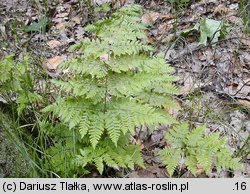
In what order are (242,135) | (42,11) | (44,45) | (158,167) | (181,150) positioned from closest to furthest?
(181,150) → (158,167) → (242,135) → (44,45) → (42,11)

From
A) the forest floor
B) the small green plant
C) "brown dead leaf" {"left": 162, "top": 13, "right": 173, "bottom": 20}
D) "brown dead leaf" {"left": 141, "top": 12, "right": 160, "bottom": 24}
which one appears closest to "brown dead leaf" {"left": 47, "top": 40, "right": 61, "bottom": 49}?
the forest floor

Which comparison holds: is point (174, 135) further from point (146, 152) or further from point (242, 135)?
point (242, 135)

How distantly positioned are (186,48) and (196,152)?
1.78m

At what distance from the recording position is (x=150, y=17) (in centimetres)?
461

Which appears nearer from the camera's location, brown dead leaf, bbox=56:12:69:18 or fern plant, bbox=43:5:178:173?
fern plant, bbox=43:5:178:173

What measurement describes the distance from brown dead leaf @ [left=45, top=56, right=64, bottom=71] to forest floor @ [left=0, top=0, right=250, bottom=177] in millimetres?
12

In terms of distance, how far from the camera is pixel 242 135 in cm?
315

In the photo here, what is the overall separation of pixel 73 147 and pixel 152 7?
2685mm

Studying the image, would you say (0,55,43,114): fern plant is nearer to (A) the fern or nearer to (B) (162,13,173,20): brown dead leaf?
(A) the fern

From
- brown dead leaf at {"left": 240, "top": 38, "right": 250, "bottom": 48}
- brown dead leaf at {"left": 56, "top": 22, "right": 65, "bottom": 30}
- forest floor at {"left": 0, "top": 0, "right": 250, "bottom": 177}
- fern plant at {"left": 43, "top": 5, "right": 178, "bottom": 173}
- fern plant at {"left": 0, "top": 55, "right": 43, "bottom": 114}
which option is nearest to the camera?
fern plant at {"left": 43, "top": 5, "right": 178, "bottom": 173}

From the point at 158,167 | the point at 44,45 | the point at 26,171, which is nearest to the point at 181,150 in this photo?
the point at 158,167

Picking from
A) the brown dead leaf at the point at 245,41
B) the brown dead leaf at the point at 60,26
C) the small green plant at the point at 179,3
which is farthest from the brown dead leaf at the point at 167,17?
the brown dead leaf at the point at 60,26

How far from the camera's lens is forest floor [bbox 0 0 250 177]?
3.18m

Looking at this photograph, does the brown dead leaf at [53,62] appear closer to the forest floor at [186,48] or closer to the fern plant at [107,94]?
the forest floor at [186,48]
